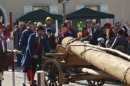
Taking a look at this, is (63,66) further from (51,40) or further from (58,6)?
(58,6)

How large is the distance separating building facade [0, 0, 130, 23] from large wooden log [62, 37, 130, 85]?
1622cm

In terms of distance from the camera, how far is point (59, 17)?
23.2 m

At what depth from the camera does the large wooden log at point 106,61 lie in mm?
6481

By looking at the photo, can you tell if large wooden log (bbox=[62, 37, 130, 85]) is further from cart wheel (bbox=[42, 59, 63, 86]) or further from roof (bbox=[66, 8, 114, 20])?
roof (bbox=[66, 8, 114, 20])

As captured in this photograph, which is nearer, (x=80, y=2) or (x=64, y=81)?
(x=64, y=81)

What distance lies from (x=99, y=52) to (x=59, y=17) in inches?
601

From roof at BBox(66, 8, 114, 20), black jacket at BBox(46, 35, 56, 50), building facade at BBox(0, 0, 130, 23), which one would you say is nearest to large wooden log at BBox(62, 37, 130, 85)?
black jacket at BBox(46, 35, 56, 50)

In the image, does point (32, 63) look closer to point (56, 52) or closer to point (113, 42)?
point (56, 52)

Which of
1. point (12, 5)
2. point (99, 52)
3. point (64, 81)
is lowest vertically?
point (64, 81)

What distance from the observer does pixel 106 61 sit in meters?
7.31

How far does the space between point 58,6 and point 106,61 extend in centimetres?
1956

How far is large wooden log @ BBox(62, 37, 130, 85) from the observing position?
255 inches

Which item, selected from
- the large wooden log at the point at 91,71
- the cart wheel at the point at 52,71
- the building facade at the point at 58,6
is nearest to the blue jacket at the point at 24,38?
the cart wheel at the point at 52,71

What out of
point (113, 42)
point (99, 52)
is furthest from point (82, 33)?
point (99, 52)
